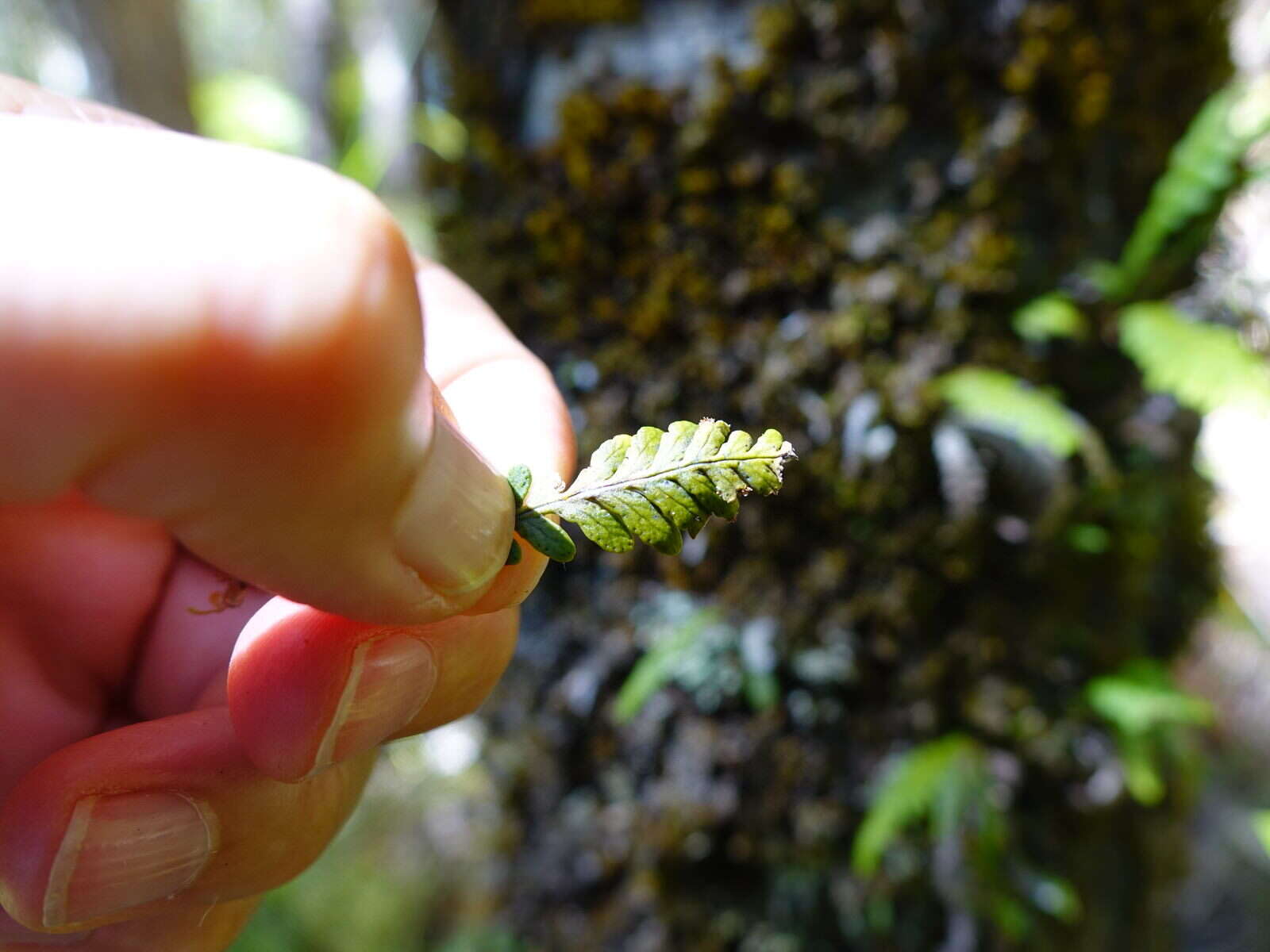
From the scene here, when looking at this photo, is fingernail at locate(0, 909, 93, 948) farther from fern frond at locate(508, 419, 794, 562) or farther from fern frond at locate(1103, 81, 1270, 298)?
fern frond at locate(1103, 81, 1270, 298)

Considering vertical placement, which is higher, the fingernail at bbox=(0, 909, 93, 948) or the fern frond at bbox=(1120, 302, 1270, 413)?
the fern frond at bbox=(1120, 302, 1270, 413)

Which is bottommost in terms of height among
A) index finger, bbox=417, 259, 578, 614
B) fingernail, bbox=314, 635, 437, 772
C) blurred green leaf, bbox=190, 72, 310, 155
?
blurred green leaf, bbox=190, 72, 310, 155

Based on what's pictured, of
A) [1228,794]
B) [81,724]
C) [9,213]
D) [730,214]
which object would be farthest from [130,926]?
[1228,794]

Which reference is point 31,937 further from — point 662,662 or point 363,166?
point 363,166

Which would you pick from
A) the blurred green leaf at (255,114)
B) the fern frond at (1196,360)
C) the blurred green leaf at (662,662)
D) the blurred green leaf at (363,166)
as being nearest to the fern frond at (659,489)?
the blurred green leaf at (662,662)

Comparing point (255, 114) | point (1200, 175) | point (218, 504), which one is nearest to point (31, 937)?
point (218, 504)

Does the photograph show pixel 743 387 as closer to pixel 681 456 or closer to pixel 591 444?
pixel 591 444

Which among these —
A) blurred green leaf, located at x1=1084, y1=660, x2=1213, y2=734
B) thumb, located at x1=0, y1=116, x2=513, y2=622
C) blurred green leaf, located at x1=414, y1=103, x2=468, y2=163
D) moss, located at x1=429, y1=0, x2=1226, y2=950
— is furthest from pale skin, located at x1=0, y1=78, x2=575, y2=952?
blurred green leaf, located at x1=1084, y1=660, x2=1213, y2=734
